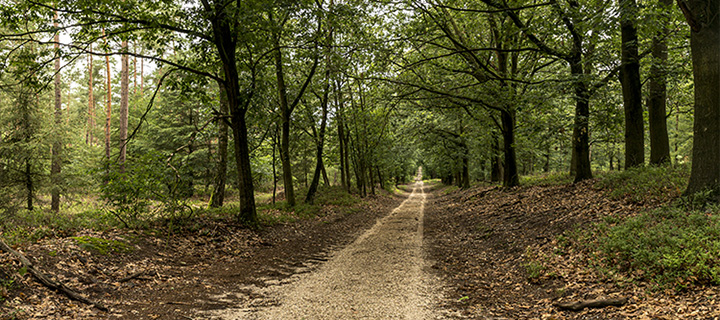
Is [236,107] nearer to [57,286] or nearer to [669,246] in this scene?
[57,286]

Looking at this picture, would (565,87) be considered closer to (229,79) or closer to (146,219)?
(229,79)

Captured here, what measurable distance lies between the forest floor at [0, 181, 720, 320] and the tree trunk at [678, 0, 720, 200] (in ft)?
3.57

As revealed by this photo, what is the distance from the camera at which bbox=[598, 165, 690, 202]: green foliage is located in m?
7.25

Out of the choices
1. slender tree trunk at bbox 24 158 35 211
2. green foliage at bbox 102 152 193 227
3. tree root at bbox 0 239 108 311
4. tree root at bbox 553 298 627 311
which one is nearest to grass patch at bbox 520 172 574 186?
tree root at bbox 553 298 627 311

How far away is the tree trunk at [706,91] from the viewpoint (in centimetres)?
589

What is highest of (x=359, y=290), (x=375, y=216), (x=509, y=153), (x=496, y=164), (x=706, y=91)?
(x=706, y=91)

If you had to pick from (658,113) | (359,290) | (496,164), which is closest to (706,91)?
(658,113)

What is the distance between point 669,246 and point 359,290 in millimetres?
4725

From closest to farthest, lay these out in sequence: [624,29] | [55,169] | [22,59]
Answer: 1. [22,59]
2. [624,29]
3. [55,169]

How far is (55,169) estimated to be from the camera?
50.0ft

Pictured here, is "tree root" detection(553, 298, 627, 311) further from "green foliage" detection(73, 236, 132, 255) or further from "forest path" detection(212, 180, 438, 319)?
"green foliage" detection(73, 236, 132, 255)

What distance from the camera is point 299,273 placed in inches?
282

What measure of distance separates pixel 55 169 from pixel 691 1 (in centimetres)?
2223

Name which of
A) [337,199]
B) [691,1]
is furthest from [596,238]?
[337,199]
